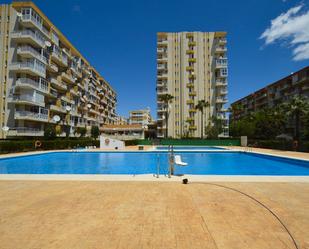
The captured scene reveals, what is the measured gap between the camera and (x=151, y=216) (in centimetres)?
482

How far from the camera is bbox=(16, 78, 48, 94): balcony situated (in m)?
30.4

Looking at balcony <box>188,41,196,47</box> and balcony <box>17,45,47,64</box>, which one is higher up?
balcony <box>188,41,196,47</box>

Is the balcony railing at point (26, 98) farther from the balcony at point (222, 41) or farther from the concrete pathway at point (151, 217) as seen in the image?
the balcony at point (222, 41)

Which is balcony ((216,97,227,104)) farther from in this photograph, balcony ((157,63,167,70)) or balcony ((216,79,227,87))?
balcony ((157,63,167,70))

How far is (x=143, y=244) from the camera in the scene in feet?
11.8

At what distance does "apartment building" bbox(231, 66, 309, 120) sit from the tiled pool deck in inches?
2284

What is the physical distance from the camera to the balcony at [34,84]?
3038cm

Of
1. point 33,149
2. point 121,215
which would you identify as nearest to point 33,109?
point 33,149

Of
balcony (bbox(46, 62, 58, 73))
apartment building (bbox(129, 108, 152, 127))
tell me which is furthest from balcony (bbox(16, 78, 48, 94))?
apartment building (bbox(129, 108, 152, 127))

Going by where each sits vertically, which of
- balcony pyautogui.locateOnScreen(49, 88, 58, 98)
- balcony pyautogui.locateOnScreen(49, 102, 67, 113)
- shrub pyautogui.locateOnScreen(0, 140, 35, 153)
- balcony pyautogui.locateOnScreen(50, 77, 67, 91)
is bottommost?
shrub pyautogui.locateOnScreen(0, 140, 35, 153)

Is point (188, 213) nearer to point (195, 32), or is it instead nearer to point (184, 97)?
Result: point (184, 97)

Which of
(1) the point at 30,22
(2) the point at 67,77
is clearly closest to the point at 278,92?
(2) the point at 67,77

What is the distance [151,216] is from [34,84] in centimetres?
3553

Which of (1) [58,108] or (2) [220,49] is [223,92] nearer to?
(2) [220,49]
